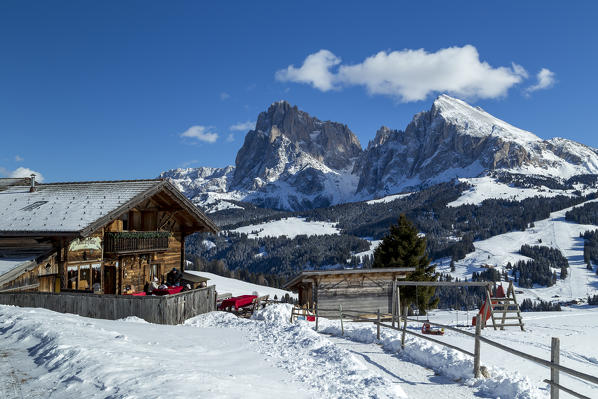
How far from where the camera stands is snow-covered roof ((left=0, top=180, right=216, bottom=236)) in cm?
2045

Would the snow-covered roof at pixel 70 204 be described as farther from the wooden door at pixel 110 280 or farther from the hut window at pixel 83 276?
the wooden door at pixel 110 280

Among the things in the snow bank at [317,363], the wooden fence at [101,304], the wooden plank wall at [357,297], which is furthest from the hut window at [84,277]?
the wooden plank wall at [357,297]

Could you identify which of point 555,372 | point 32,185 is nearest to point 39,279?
point 32,185

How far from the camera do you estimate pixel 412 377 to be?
11.8 meters

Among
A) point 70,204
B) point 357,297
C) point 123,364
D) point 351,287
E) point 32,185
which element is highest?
point 32,185

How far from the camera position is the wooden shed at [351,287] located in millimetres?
30812

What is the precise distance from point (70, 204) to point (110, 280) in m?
5.20

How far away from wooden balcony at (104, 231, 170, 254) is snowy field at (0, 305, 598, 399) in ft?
22.1

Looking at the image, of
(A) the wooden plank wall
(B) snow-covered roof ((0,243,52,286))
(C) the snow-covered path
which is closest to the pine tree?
(A) the wooden plank wall

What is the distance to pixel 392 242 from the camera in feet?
152

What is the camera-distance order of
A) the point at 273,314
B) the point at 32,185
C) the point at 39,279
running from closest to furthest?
the point at 39,279, the point at 273,314, the point at 32,185

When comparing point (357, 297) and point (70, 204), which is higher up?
point (70, 204)

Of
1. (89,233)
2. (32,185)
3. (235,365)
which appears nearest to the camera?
(235,365)

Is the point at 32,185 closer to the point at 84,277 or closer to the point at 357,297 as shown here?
the point at 84,277
